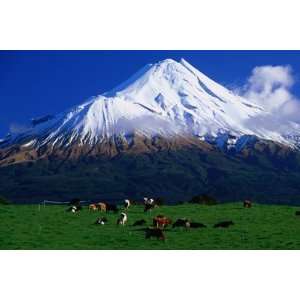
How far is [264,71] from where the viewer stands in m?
37.1

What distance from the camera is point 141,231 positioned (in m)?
23.7

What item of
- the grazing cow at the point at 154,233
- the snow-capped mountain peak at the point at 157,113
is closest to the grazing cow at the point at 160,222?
the grazing cow at the point at 154,233

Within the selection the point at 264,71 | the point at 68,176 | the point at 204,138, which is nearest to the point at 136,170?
the point at 68,176

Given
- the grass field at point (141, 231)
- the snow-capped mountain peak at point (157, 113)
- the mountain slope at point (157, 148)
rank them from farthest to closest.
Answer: the snow-capped mountain peak at point (157, 113), the mountain slope at point (157, 148), the grass field at point (141, 231)

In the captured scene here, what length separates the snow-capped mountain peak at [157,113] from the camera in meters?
154

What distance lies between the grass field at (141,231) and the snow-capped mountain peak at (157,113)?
373 ft

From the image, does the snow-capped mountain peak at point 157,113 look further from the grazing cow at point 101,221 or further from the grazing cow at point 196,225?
the grazing cow at point 196,225

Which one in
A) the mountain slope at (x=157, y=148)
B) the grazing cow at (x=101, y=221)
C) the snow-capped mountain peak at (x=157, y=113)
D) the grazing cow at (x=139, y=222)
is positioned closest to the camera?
the grazing cow at (x=139, y=222)

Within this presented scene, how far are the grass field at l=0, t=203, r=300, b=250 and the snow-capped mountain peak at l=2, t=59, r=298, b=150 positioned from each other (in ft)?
373

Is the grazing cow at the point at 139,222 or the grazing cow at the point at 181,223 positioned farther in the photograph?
the grazing cow at the point at 139,222

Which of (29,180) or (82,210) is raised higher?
(29,180)

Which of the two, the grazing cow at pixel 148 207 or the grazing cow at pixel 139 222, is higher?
the grazing cow at pixel 148 207
